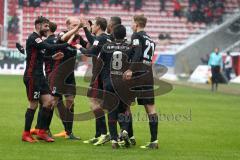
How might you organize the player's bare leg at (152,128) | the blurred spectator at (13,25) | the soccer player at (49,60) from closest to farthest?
the player's bare leg at (152,128), the soccer player at (49,60), the blurred spectator at (13,25)

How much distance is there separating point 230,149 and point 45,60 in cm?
390

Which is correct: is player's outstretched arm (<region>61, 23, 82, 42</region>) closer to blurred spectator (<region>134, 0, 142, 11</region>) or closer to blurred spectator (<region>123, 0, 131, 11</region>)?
blurred spectator (<region>123, 0, 131, 11</region>)

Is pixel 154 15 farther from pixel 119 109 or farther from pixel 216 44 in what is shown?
pixel 119 109

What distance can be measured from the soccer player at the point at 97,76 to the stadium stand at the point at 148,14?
31.9m

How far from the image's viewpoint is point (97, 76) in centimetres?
1277

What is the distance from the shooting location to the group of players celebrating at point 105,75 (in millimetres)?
12055

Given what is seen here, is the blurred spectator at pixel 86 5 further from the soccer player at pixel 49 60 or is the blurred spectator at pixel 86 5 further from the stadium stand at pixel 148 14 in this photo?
the soccer player at pixel 49 60

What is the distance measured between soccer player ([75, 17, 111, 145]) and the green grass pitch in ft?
→ 0.97

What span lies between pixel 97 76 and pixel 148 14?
34.8 metres

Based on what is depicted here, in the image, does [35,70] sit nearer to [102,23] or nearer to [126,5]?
[102,23]

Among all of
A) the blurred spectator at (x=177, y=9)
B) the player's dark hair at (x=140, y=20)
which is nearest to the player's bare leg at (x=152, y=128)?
the player's dark hair at (x=140, y=20)

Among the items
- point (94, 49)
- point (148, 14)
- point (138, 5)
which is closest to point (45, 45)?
point (94, 49)

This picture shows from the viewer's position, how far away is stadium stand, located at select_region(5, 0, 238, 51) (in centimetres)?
4500

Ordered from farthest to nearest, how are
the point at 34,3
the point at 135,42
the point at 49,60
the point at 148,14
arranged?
the point at 148,14
the point at 34,3
the point at 49,60
the point at 135,42
